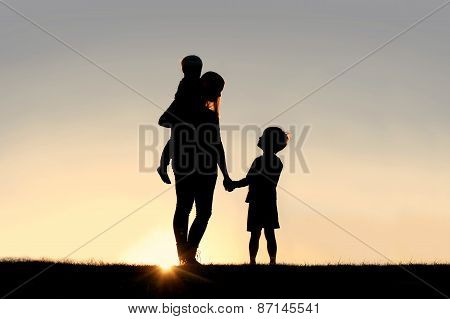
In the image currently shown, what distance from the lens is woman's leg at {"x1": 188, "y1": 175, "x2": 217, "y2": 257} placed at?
43.7 feet

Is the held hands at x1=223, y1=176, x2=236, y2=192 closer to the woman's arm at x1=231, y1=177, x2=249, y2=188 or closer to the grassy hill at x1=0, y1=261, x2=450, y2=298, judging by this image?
the woman's arm at x1=231, y1=177, x2=249, y2=188

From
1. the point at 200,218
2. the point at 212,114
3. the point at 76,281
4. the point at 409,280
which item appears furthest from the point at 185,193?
the point at 409,280

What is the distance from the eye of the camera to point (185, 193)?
1321cm

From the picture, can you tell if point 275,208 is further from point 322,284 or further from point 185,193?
point 322,284

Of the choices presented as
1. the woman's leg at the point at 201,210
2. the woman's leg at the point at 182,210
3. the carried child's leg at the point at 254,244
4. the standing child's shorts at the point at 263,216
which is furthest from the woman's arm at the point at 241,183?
the woman's leg at the point at 182,210

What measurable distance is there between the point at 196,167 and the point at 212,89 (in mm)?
1325

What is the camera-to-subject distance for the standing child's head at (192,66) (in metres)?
13.3

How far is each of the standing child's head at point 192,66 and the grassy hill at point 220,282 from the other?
9.89 ft

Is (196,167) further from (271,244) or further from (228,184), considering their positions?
(271,244)

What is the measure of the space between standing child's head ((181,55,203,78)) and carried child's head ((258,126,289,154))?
276 cm

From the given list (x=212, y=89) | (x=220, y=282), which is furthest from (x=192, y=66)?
(x=220, y=282)

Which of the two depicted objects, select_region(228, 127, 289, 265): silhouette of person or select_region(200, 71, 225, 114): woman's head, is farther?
select_region(228, 127, 289, 265): silhouette of person

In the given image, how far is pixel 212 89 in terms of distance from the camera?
13.6 m

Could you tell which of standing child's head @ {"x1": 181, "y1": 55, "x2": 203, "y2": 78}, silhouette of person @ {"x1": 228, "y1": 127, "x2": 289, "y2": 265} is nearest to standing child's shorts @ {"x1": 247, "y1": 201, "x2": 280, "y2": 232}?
silhouette of person @ {"x1": 228, "y1": 127, "x2": 289, "y2": 265}
